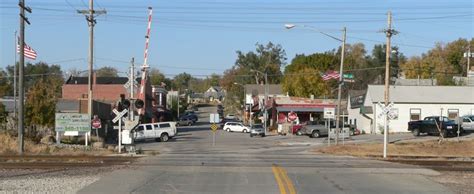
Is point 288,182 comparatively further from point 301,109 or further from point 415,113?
point 301,109

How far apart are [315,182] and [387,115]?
719 inches

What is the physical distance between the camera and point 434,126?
178 feet

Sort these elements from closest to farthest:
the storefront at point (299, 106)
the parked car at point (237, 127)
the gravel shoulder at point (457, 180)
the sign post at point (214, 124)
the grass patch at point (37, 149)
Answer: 1. the gravel shoulder at point (457, 180)
2. the grass patch at point (37, 149)
3. the sign post at point (214, 124)
4. the parked car at point (237, 127)
5. the storefront at point (299, 106)

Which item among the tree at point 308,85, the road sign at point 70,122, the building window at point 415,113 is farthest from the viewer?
the tree at point 308,85

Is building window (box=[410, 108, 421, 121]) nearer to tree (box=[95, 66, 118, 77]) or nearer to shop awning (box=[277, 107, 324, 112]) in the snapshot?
shop awning (box=[277, 107, 324, 112])

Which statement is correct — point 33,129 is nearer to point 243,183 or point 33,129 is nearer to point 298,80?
point 243,183

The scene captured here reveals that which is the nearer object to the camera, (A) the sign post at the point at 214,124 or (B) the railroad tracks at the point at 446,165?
(B) the railroad tracks at the point at 446,165

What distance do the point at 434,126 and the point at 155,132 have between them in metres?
25.2

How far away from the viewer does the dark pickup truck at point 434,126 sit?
174ft

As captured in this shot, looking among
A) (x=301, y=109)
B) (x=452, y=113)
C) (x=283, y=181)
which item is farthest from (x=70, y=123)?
(x=301, y=109)

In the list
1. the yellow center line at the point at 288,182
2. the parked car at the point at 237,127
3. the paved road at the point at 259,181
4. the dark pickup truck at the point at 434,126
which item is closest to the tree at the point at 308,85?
the parked car at the point at 237,127

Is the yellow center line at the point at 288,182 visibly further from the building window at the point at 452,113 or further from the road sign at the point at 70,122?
the building window at the point at 452,113

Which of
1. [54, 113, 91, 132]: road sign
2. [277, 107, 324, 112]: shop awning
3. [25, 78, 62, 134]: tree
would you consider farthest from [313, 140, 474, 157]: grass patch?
[277, 107, 324, 112]: shop awning

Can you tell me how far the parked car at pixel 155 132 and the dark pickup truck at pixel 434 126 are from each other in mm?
22377
